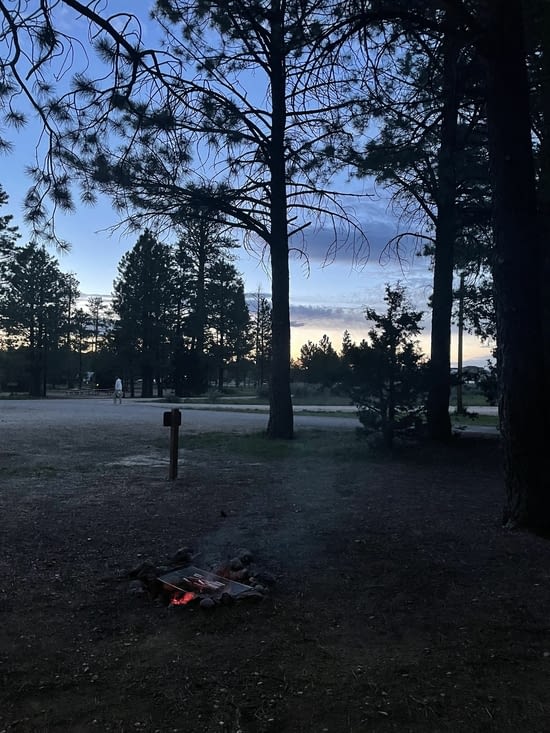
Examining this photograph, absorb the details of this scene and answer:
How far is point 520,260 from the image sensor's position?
5391 millimetres

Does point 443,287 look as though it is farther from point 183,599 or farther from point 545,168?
point 183,599

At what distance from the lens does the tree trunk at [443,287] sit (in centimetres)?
927

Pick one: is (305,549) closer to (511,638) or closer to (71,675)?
(511,638)

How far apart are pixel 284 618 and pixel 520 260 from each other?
368 cm

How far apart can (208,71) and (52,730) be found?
388 inches

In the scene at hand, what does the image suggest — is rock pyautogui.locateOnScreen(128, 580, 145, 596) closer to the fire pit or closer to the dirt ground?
the dirt ground

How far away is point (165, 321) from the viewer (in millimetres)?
47969

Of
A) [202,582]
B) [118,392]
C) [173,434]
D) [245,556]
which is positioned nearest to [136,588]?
[202,582]

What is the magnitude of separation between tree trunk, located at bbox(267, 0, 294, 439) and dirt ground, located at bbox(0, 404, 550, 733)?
5.44 m

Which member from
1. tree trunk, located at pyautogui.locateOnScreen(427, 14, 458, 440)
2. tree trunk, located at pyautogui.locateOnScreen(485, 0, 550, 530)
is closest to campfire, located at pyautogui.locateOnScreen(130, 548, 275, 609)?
tree trunk, located at pyautogui.locateOnScreen(485, 0, 550, 530)

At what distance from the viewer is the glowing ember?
3.71 metres

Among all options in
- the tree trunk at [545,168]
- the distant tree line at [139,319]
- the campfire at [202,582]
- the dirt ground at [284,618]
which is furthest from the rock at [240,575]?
the distant tree line at [139,319]

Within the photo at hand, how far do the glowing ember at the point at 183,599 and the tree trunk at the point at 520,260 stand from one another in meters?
3.16

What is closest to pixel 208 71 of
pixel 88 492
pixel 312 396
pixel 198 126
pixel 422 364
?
pixel 198 126
